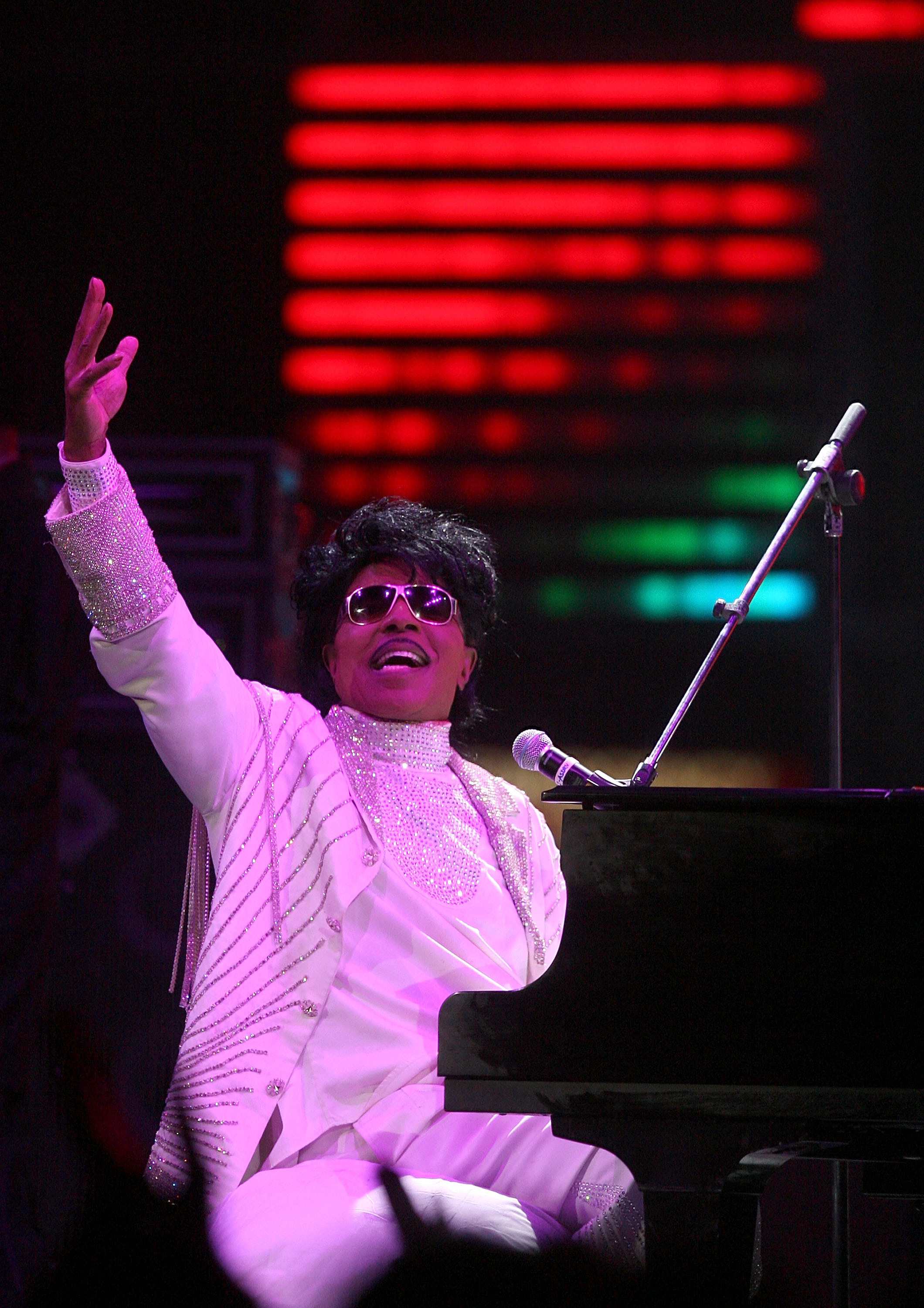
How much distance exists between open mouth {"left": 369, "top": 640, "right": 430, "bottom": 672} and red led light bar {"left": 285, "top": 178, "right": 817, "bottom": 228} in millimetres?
1428

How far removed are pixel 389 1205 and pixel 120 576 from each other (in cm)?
91

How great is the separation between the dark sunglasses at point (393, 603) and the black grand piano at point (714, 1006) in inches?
35.2

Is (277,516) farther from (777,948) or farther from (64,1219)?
(777,948)

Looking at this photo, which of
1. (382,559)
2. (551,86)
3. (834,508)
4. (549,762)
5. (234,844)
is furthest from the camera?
(551,86)

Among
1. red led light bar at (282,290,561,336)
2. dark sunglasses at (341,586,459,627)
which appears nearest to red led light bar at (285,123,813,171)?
red led light bar at (282,290,561,336)

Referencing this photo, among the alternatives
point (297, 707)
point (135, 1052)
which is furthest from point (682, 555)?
point (135, 1052)

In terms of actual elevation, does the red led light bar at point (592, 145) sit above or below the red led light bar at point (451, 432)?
above

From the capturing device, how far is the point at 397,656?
234cm

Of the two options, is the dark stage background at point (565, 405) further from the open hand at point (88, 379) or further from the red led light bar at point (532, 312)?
the open hand at point (88, 379)

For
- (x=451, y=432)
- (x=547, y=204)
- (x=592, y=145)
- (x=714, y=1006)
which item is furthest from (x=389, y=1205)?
(x=592, y=145)

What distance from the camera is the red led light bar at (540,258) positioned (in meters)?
3.31

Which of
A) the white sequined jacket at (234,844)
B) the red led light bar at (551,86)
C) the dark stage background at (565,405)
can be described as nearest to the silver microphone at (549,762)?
the white sequined jacket at (234,844)

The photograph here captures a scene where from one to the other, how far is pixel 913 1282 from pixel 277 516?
6.80 ft

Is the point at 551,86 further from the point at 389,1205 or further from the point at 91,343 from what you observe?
the point at 389,1205
